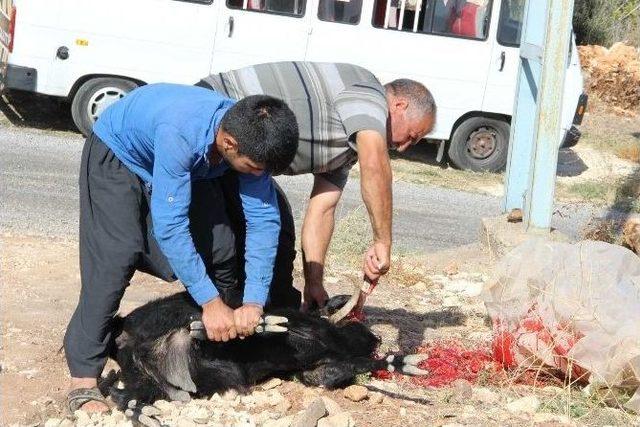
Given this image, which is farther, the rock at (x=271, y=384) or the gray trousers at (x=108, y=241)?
Result: the rock at (x=271, y=384)

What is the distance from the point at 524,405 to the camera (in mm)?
4766

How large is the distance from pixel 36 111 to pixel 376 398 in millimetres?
9452

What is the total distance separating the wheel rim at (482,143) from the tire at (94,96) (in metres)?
4.15

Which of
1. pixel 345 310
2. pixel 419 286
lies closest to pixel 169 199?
pixel 345 310

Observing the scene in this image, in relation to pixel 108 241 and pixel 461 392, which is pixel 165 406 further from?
pixel 461 392

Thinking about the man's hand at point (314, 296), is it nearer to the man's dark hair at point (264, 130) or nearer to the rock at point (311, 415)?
the rock at point (311, 415)

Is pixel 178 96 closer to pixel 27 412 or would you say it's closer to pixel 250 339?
pixel 250 339

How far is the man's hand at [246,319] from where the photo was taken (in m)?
4.29

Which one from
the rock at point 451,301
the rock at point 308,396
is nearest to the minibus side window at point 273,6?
the rock at point 451,301

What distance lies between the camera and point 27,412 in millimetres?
4375

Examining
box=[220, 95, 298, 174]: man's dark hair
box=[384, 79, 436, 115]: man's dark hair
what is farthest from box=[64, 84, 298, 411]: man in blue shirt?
box=[384, 79, 436, 115]: man's dark hair

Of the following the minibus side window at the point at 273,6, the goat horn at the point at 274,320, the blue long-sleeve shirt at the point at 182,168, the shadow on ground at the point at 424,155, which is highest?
the minibus side window at the point at 273,6

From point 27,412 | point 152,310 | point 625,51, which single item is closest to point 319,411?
point 152,310

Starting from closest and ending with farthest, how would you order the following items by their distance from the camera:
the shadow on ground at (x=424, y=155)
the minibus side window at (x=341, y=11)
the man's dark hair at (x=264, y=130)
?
the man's dark hair at (x=264, y=130)
the minibus side window at (x=341, y=11)
the shadow on ground at (x=424, y=155)
